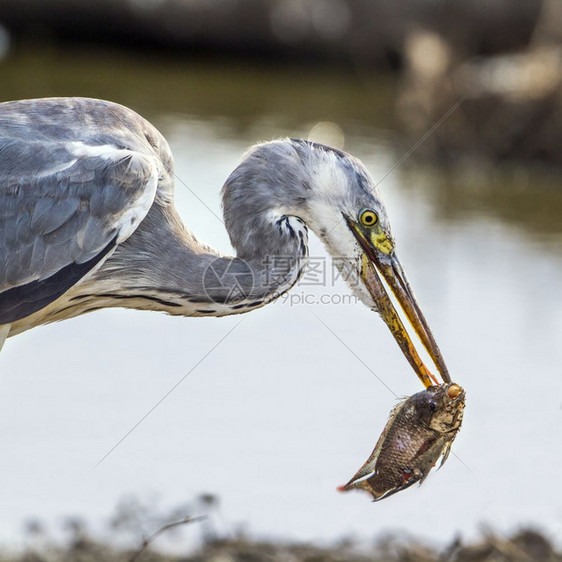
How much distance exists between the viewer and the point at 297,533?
457 centimetres

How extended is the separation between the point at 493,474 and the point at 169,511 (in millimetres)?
Result: 1652

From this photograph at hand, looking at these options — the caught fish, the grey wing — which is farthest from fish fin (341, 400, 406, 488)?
the grey wing

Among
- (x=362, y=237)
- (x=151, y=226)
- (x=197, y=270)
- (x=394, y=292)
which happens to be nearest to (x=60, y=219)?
(x=151, y=226)

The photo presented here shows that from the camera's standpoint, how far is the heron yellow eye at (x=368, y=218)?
443 centimetres

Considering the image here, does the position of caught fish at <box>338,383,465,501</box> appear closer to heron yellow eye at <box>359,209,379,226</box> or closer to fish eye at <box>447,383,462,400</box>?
fish eye at <box>447,383,462,400</box>

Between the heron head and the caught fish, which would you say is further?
the heron head

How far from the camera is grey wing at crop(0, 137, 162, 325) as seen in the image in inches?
170

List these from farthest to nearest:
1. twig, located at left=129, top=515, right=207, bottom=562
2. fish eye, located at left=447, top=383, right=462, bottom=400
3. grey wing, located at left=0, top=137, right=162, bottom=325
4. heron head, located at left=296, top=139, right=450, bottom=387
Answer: heron head, located at left=296, top=139, right=450, bottom=387 → grey wing, located at left=0, top=137, right=162, bottom=325 → twig, located at left=129, top=515, right=207, bottom=562 → fish eye, located at left=447, top=383, right=462, bottom=400

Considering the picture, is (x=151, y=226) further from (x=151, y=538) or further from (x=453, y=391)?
(x=453, y=391)

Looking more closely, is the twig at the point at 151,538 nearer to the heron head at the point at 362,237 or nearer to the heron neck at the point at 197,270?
the heron neck at the point at 197,270

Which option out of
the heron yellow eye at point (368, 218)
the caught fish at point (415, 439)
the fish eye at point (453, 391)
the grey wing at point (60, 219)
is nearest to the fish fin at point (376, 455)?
the caught fish at point (415, 439)

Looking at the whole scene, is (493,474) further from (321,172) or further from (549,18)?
(549,18)

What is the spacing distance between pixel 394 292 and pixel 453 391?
792 millimetres

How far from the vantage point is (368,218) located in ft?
14.6
